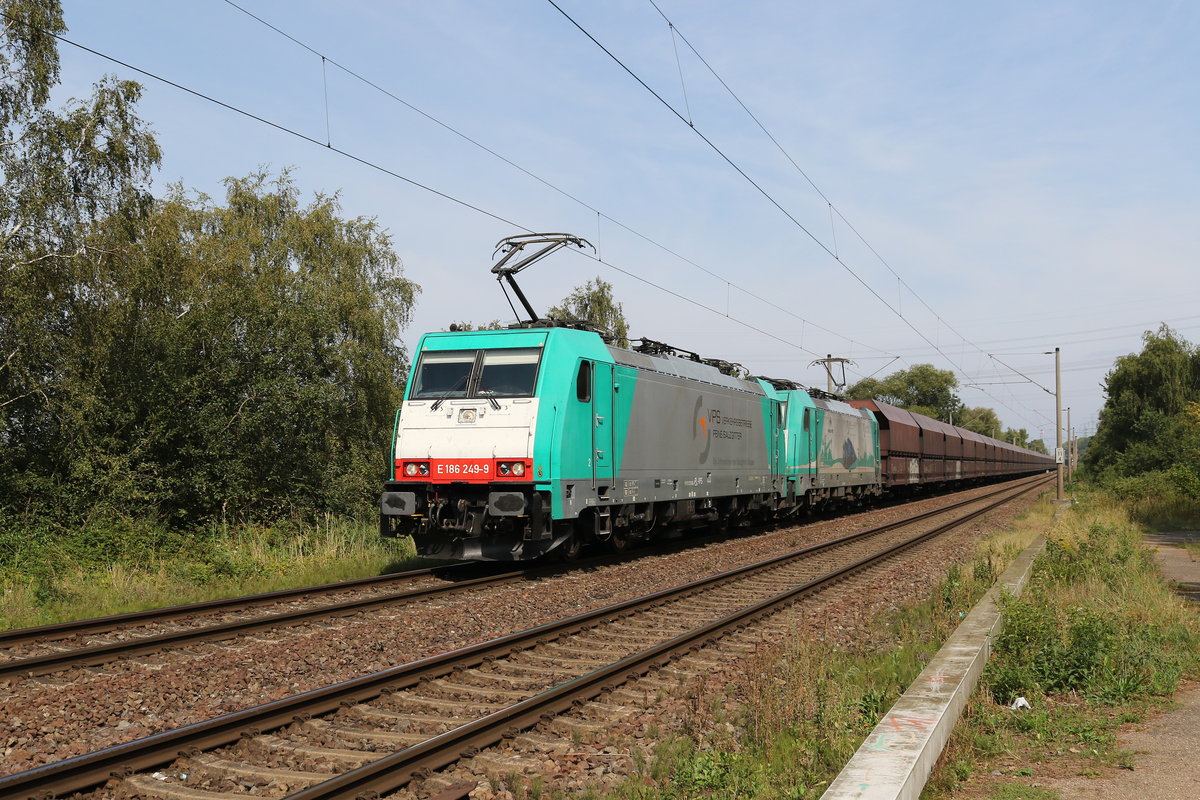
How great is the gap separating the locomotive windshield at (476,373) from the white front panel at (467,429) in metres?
0.16

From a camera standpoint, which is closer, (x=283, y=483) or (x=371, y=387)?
(x=283, y=483)

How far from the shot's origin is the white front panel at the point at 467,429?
1249 cm

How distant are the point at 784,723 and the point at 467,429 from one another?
301 inches

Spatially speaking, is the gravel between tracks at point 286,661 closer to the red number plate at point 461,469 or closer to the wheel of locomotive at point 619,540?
the wheel of locomotive at point 619,540

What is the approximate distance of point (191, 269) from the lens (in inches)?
905

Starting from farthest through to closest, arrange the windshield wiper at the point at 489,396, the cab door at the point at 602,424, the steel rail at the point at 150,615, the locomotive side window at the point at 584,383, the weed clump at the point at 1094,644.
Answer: the cab door at the point at 602,424
the locomotive side window at the point at 584,383
the windshield wiper at the point at 489,396
the steel rail at the point at 150,615
the weed clump at the point at 1094,644

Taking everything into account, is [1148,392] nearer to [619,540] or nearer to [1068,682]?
[619,540]

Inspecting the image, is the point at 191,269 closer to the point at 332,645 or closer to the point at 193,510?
the point at 193,510

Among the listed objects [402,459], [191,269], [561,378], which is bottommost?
[402,459]

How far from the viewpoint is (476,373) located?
13180mm

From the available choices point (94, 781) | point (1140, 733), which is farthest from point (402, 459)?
point (1140, 733)

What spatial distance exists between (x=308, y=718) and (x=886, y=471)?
29.2 meters

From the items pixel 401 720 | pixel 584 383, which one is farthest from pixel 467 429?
pixel 401 720

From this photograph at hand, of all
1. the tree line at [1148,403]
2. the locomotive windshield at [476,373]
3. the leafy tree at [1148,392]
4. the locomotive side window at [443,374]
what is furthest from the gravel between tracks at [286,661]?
the leafy tree at [1148,392]
